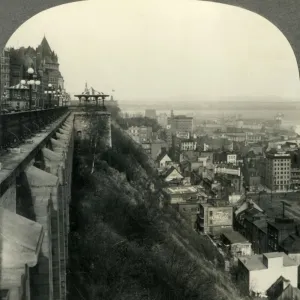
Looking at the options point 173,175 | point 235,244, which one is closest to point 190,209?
point 173,175

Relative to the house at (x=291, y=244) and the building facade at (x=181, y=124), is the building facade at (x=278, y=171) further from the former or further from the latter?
the building facade at (x=181, y=124)

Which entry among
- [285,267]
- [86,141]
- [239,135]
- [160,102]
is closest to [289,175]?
[239,135]

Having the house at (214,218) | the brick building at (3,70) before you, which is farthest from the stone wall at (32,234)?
the house at (214,218)

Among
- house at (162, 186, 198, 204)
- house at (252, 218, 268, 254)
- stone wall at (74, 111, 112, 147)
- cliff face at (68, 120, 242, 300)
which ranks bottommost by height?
cliff face at (68, 120, 242, 300)

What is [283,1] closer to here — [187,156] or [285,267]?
[187,156]

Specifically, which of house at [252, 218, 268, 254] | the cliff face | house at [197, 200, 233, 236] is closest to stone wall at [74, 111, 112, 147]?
the cliff face

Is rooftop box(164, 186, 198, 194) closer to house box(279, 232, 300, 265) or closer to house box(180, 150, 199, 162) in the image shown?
house box(180, 150, 199, 162)
